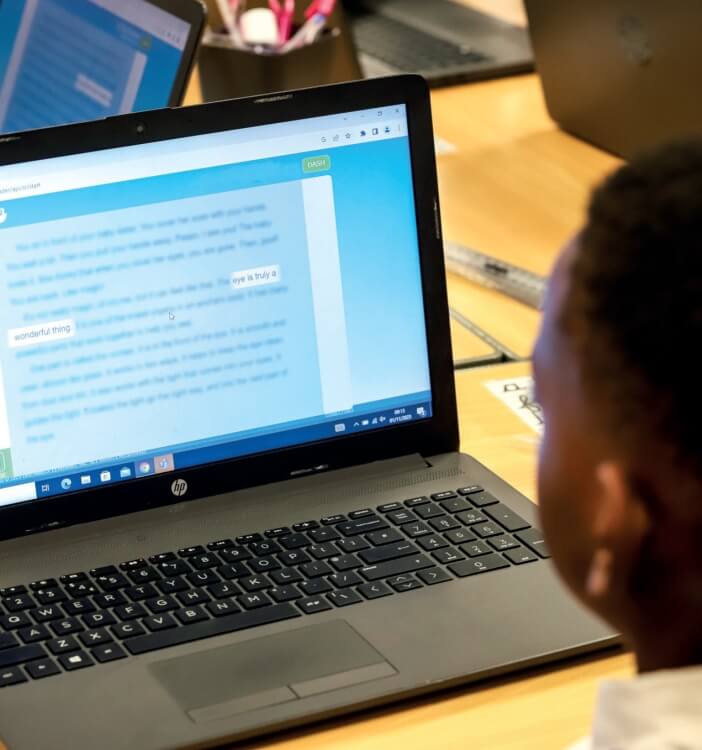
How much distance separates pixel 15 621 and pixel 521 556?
33 centimetres

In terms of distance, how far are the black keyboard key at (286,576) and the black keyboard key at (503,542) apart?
14 cm

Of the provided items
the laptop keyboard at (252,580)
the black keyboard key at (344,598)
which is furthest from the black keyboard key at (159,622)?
the black keyboard key at (344,598)

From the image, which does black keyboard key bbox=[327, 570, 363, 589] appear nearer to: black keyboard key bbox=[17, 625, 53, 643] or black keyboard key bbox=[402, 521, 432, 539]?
black keyboard key bbox=[402, 521, 432, 539]

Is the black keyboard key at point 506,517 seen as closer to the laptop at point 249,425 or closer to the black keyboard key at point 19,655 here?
the laptop at point 249,425

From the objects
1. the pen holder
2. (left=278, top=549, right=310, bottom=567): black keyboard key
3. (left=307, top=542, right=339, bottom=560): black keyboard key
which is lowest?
(left=307, top=542, right=339, bottom=560): black keyboard key

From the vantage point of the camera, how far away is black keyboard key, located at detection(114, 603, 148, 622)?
2.89 feet

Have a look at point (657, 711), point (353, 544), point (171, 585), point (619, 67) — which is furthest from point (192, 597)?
point (619, 67)

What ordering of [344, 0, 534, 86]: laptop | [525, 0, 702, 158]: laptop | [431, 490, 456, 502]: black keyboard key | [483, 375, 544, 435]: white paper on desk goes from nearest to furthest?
1. [431, 490, 456, 502]: black keyboard key
2. [483, 375, 544, 435]: white paper on desk
3. [525, 0, 702, 158]: laptop
4. [344, 0, 534, 86]: laptop

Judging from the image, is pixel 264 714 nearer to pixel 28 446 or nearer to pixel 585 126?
pixel 28 446

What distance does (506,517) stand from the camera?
100 centimetres

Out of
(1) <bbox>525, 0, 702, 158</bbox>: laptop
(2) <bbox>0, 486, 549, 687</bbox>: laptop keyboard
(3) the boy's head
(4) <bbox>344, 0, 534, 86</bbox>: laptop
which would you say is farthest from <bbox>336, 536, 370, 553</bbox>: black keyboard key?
(4) <bbox>344, 0, 534, 86</bbox>: laptop

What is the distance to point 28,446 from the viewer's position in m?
0.96

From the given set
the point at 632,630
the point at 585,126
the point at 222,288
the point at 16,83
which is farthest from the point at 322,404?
the point at 585,126

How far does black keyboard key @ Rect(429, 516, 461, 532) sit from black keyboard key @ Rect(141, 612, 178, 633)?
0.20 metres
